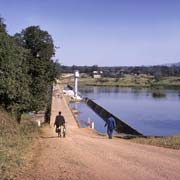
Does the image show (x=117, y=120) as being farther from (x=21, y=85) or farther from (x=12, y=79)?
(x=12, y=79)

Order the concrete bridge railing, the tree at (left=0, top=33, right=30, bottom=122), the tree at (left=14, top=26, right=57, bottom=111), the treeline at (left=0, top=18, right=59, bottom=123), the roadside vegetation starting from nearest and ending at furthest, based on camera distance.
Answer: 1. the roadside vegetation
2. the tree at (left=0, top=33, right=30, bottom=122)
3. the treeline at (left=0, top=18, right=59, bottom=123)
4. the tree at (left=14, top=26, right=57, bottom=111)
5. the concrete bridge railing

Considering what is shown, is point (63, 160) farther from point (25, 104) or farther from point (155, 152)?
point (25, 104)

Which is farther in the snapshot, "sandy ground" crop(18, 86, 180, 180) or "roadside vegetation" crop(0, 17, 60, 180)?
"roadside vegetation" crop(0, 17, 60, 180)

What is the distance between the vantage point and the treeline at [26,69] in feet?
81.4

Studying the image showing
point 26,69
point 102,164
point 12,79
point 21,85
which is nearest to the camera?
point 102,164

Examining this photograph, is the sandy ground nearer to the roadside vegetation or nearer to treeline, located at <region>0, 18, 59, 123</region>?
the roadside vegetation

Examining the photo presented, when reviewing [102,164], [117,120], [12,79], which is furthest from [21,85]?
[117,120]

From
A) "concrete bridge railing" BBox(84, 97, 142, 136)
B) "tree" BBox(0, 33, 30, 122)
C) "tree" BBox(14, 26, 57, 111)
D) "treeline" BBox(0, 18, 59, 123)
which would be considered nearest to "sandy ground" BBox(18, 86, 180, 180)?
"tree" BBox(0, 33, 30, 122)

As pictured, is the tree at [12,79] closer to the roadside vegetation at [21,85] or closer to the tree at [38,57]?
the roadside vegetation at [21,85]

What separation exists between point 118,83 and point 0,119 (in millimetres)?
161052

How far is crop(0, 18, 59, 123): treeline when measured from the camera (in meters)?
24.8

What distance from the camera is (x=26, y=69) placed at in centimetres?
3027

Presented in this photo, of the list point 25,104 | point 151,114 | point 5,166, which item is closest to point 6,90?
point 25,104

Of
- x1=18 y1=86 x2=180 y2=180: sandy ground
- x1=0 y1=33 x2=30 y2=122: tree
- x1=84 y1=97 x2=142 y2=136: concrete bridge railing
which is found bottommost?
x1=84 y1=97 x2=142 y2=136: concrete bridge railing
